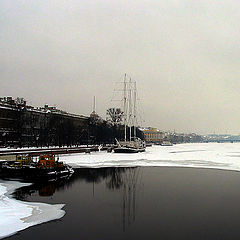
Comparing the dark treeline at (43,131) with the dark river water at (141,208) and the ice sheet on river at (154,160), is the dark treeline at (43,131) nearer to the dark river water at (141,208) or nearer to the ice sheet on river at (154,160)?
the ice sheet on river at (154,160)

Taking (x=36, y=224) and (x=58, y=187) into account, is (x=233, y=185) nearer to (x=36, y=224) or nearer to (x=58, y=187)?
(x=58, y=187)

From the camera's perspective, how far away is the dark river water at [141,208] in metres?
15.0

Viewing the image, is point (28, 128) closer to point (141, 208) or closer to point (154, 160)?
point (154, 160)

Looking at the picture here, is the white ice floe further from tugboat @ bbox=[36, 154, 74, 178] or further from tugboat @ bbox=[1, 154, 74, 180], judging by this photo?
tugboat @ bbox=[36, 154, 74, 178]

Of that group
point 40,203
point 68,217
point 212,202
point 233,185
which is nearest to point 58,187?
point 40,203

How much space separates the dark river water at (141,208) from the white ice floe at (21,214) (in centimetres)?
66

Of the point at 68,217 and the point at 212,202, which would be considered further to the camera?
the point at 212,202

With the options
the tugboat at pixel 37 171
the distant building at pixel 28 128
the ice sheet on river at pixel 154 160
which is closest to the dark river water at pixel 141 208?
the tugboat at pixel 37 171

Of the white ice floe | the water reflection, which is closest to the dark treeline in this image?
the water reflection

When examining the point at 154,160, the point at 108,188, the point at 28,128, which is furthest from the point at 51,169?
the point at 28,128

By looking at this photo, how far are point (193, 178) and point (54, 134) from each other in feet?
219

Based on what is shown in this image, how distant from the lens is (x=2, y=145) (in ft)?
261

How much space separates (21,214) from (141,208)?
7.22 metres

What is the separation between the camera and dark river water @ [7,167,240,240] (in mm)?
14995
